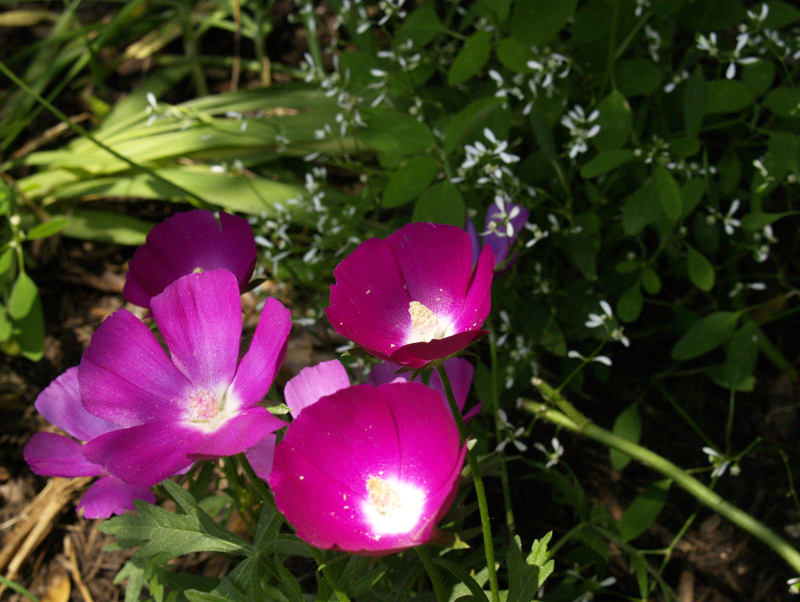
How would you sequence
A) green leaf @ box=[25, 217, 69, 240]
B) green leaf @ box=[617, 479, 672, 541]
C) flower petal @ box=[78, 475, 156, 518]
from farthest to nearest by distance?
green leaf @ box=[25, 217, 69, 240]
green leaf @ box=[617, 479, 672, 541]
flower petal @ box=[78, 475, 156, 518]

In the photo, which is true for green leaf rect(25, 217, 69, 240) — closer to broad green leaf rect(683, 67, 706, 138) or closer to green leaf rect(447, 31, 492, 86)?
green leaf rect(447, 31, 492, 86)

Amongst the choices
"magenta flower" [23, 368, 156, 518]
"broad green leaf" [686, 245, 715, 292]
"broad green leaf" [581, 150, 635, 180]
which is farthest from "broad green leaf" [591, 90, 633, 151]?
"magenta flower" [23, 368, 156, 518]

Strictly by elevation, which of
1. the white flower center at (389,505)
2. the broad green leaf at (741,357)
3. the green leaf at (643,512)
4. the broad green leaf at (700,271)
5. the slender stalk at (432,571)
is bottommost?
the green leaf at (643,512)

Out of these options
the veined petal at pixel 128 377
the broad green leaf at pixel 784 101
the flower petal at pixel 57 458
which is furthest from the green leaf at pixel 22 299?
the broad green leaf at pixel 784 101

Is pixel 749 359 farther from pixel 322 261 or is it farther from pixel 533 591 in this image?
pixel 322 261

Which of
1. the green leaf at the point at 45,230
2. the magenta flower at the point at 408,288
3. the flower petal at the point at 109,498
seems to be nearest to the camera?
the magenta flower at the point at 408,288

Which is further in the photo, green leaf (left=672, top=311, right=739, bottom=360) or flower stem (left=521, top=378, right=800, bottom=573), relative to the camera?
green leaf (left=672, top=311, right=739, bottom=360)

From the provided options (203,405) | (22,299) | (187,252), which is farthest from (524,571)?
(22,299)

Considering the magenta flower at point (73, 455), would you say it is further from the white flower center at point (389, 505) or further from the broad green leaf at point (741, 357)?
the broad green leaf at point (741, 357)
